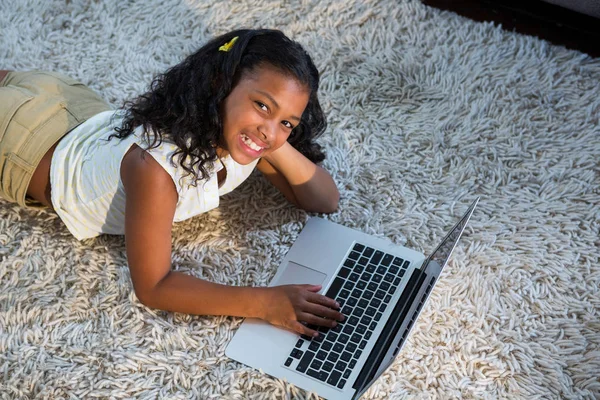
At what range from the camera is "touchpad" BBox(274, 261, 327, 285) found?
Answer: 1.32m

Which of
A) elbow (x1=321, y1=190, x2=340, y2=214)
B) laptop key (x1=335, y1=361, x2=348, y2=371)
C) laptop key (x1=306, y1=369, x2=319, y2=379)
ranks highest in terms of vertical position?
elbow (x1=321, y1=190, x2=340, y2=214)

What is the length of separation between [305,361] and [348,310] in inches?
4.7

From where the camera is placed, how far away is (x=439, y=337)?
129 centimetres

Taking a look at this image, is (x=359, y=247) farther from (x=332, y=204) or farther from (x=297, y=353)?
(x=297, y=353)

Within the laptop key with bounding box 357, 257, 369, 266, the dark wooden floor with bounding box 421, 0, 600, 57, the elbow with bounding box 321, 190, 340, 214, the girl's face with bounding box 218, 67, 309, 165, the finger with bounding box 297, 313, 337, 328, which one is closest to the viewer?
the girl's face with bounding box 218, 67, 309, 165

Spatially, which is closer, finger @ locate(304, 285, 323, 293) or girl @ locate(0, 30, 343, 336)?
girl @ locate(0, 30, 343, 336)

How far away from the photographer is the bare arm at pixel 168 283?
1.19m

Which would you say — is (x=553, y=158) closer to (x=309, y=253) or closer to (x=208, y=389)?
(x=309, y=253)

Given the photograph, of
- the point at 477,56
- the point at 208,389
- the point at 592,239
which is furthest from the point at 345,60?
the point at 208,389

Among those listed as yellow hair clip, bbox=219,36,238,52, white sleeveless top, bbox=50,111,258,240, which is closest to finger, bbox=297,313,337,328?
white sleeveless top, bbox=50,111,258,240

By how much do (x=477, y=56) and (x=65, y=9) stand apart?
99 centimetres

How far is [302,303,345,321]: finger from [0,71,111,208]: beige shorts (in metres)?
0.56

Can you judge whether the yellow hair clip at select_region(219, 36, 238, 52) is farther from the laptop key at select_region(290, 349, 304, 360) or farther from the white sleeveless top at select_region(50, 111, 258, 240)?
the laptop key at select_region(290, 349, 304, 360)

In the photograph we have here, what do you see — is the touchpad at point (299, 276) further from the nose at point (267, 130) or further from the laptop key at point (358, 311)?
the nose at point (267, 130)
